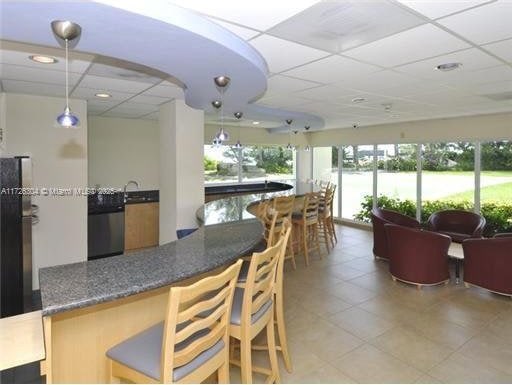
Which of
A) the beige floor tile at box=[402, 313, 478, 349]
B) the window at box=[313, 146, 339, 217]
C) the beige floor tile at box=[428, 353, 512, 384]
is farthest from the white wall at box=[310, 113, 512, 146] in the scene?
the beige floor tile at box=[428, 353, 512, 384]

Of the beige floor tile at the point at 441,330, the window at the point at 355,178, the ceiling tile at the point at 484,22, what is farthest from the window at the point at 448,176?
the ceiling tile at the point at 484,22

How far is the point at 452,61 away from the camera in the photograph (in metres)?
2.70

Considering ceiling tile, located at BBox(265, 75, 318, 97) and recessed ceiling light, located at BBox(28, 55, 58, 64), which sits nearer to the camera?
recessed ceiling light, located at BBox(28, 55, 58, 64)

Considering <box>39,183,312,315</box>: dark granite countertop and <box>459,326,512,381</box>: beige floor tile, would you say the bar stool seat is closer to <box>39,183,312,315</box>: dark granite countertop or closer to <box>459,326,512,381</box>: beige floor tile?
<box>39,183,312,315</box>: dark granite countertop

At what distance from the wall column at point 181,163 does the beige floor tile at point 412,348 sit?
9.03 ft

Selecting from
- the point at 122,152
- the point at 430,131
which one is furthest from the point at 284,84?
the point at 430,131

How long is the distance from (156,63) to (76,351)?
1.78m

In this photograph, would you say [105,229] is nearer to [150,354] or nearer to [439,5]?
[150,354]

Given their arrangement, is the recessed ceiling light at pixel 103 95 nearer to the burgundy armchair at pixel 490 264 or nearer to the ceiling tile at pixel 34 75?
the ceiling tile at pixel 34 75

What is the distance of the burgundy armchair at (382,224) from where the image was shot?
16.5 feet

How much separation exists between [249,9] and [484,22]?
139 centimetres

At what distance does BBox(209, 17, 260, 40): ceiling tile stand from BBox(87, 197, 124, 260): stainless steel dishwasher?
413 centimetres

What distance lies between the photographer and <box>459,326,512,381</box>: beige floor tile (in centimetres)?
254

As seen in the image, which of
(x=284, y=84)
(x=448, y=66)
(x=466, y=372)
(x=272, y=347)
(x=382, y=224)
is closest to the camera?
(x=272, y=347)
